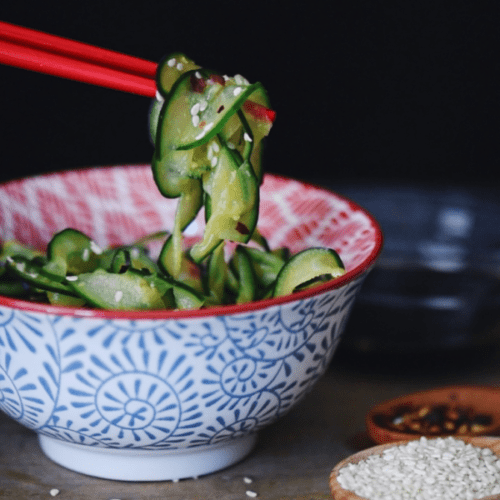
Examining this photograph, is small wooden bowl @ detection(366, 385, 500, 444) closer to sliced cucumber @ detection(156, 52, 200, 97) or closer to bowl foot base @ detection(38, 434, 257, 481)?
bowl foot base @ detection(38, 434, 257, 481)


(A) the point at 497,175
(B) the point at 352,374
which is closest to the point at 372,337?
(B) the point at 352,374

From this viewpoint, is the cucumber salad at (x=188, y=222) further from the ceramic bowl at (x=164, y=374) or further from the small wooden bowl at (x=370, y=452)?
the small wooden bowl at (x=370, y=452)

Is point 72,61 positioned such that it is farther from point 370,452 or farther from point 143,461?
point 370,452

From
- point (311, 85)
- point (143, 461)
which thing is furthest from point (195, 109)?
point (311, 85)

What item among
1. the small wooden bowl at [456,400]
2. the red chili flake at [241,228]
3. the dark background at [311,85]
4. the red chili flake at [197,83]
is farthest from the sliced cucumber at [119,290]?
the dark background at [311,85]

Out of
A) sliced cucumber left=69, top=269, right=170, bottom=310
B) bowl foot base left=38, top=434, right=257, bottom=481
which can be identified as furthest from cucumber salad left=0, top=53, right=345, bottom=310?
bowl foot base left=38, top=434, right=257, bottom=481
